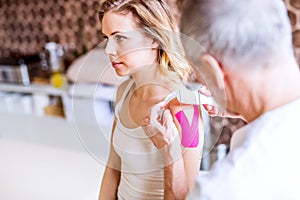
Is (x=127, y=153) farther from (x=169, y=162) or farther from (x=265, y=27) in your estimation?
(x=265, y=27)

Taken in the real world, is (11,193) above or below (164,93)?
below

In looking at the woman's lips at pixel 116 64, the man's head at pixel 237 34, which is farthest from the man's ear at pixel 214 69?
the woman's lips at pixel 116 64

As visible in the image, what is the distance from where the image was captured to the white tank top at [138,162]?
1.54 ft

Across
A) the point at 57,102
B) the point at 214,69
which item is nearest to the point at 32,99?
the point at 57,102

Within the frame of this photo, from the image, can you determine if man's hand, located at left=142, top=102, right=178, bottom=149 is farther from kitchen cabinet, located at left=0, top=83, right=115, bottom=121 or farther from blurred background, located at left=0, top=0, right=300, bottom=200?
kitchen cabinet, located at left=0, top=83, right=115, bottom=121

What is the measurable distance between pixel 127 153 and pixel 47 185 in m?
0.32

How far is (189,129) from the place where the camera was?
45 cm

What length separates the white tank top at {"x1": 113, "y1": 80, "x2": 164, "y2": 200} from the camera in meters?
0.47

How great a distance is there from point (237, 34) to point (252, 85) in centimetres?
5

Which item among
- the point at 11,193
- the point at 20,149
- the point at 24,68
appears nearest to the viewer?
the point at 11,193

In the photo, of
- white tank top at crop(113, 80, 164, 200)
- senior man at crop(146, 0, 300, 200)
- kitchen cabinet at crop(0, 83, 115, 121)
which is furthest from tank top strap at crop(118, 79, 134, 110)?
kitchen cabinet at crop(0, 83, 115, 121)

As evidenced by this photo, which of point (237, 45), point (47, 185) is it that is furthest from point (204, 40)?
point (47, 185)

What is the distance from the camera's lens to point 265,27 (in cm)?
36

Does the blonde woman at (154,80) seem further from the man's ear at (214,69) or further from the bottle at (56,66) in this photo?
the bottle at (56,66)
